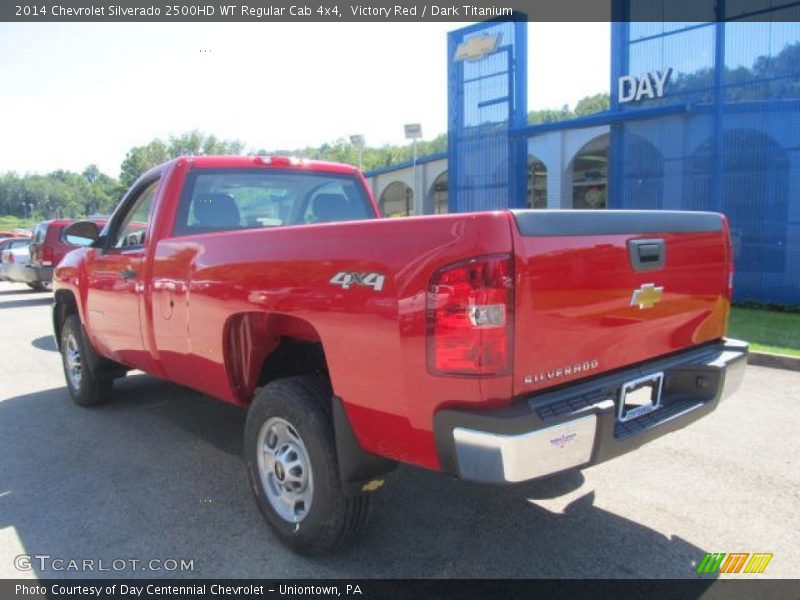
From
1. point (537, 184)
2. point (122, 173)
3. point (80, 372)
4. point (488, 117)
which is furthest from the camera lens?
point (122, 173)

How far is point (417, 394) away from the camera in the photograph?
240cm

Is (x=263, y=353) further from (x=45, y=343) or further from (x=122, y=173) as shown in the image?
(x=122, y=173)

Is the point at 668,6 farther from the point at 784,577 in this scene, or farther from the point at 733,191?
the point at 784,577

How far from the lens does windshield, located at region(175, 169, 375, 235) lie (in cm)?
437

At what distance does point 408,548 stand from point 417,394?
1.09m

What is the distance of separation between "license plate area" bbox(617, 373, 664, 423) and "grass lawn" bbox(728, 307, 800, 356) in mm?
4932

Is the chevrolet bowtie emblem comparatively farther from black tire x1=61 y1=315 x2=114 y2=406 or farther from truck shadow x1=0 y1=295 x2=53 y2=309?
truck shadow x1=0 y1=295 x2=53 y2=309

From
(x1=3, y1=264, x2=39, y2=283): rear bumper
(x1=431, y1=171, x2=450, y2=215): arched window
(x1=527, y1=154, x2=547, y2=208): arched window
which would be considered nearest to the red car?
(x1=3, y1=264, x2=39, y2=283): rear bumper

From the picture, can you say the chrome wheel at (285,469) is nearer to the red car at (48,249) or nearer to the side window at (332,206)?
the side window at (332,206)

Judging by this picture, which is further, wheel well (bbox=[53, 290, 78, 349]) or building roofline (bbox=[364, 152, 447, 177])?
building roofline (bbox=[364, 152, 447, 177])

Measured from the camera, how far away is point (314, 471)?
2857 mm

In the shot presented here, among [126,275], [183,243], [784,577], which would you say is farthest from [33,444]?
[784,577]

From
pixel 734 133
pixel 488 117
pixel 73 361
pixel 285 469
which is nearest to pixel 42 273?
pixel 73 361

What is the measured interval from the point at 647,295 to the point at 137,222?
3762 millimetres
